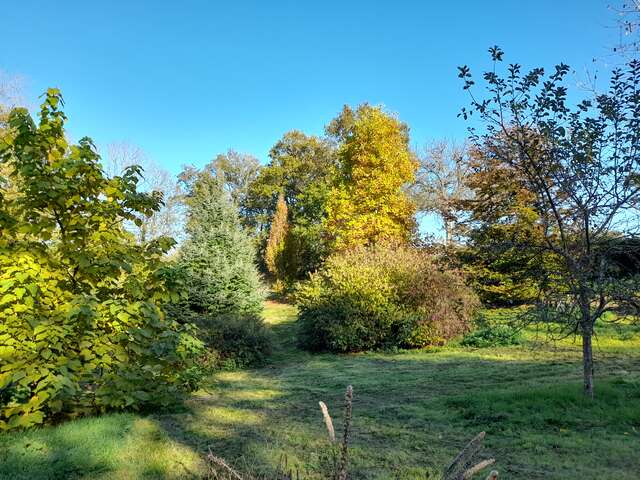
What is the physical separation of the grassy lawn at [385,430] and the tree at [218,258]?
468cm

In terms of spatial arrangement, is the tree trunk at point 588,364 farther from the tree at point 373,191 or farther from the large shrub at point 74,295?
the tree at point 373,191

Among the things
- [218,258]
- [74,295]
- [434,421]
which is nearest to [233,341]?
[218,258]

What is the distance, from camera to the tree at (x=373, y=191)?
708 inches

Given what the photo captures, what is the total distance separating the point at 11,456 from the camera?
3.12 metres

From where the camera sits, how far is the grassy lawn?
10.3 ft

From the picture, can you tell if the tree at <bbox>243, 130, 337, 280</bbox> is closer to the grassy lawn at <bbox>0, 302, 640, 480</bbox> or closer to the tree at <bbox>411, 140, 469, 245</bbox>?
the tree at <bbox>411, 140, 469, 245</bbox>

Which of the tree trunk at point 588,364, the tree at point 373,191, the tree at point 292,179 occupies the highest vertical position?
the tree at point 292,179

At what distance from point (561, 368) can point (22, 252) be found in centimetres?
737

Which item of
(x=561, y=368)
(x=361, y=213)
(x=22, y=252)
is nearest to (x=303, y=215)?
(x=361, y=213)

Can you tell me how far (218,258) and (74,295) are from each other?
24.6 ft

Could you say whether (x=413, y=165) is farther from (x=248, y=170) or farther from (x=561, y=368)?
(x=248, y=170)

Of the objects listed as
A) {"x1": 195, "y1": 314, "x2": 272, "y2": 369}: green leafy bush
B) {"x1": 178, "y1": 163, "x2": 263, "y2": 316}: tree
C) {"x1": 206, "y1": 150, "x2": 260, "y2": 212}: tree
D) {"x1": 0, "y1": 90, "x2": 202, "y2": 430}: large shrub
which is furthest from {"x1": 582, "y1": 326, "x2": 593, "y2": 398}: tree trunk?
{"x1": 206, "y1": 150, "x2": 260, "y2": 212}: tree

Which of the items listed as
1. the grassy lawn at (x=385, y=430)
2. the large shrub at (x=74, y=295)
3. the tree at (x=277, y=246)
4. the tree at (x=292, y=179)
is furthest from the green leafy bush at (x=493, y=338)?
the tree at (x=292, y=179)

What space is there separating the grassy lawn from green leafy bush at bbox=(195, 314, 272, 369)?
1.93m
